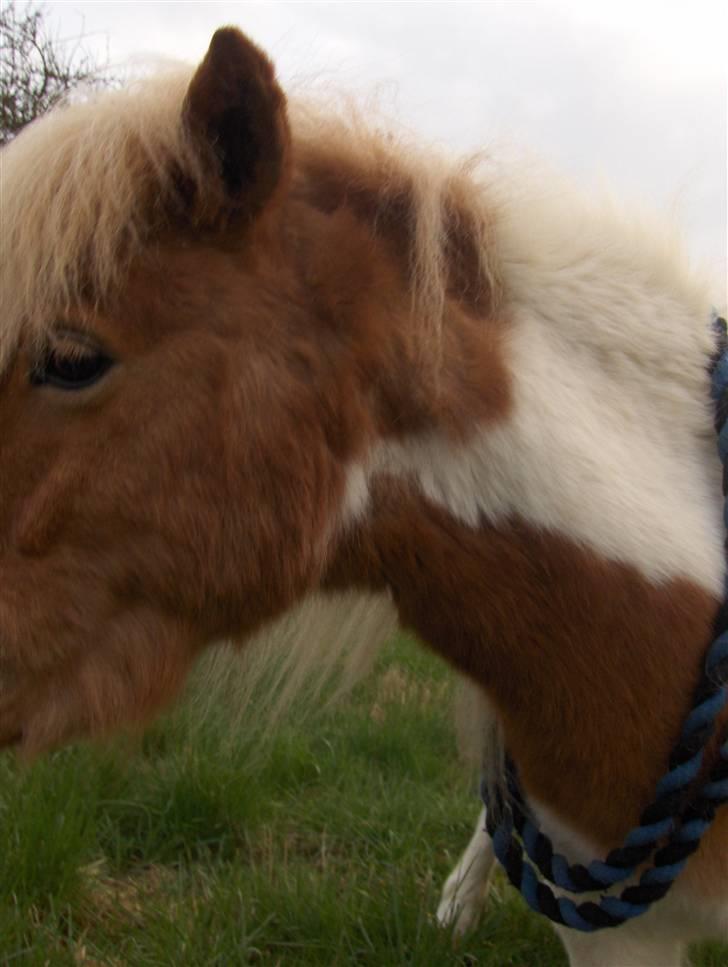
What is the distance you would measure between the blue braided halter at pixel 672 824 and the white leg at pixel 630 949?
0.39 ft

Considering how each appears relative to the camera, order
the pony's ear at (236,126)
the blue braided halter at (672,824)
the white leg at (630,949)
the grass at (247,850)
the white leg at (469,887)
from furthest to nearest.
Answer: the white leg at (469,887) → the grass at (247,850) → the white leg at (630,949) → the blue braided halter at (672,824) → the pony's ear at (236,126)

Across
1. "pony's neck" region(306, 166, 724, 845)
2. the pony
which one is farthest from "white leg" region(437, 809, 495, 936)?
"pony's neck" region(306, 166, 724, 845)

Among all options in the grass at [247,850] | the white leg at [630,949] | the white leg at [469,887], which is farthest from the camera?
the white leg at [469,887]

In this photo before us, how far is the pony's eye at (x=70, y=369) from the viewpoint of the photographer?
150cm

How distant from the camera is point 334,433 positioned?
156 centimetres

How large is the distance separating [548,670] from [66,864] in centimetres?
164

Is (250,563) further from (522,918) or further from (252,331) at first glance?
(522,918)

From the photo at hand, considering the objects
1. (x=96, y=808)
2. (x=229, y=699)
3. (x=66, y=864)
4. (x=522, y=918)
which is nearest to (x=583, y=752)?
(x=229, y=699)

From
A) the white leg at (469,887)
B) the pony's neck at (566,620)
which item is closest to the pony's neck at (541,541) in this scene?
the pony's neck at (566,620)

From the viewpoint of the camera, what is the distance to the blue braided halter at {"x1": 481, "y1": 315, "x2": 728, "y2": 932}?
5.24ft

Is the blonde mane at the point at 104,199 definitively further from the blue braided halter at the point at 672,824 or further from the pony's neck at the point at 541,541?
the blue braided halter at the point at 672,824

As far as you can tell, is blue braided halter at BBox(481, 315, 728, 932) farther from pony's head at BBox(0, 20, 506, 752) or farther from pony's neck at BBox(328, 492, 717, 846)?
pony's head at BBox(0, 20, 506, 752)

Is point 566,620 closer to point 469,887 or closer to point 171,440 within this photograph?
point 171,440

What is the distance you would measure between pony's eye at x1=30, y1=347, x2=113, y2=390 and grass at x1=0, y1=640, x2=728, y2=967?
69 cm
